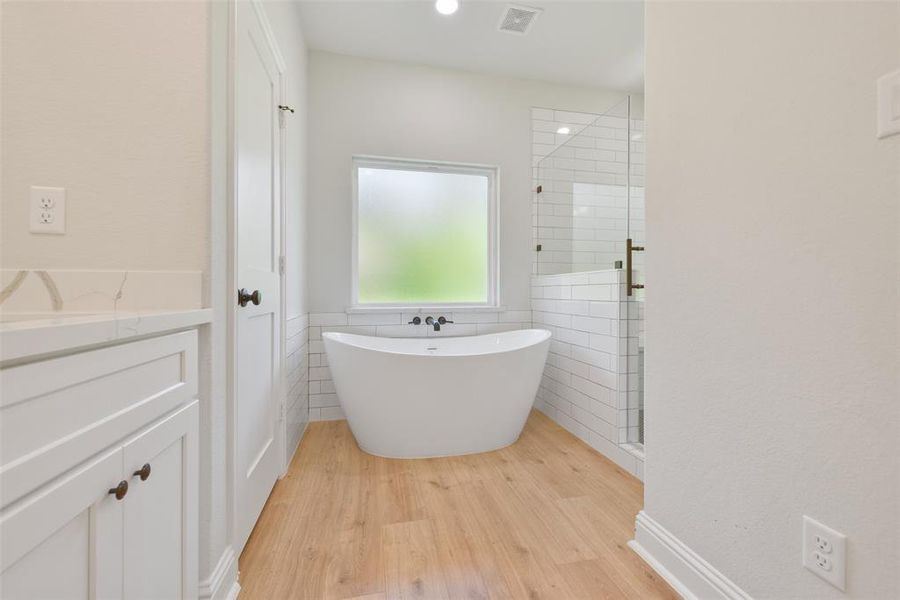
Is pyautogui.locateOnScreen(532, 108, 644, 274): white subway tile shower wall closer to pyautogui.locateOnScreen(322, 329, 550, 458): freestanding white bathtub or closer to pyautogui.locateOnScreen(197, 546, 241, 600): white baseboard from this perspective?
pyautogui.locateOnScreen(322, 329, 550, 458): freestanding white bathtub

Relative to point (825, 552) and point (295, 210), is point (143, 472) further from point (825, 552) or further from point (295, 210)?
point (295, 210)

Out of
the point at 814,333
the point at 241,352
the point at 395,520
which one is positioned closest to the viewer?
the point at 814,333

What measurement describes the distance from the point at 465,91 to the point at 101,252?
283 centimetres

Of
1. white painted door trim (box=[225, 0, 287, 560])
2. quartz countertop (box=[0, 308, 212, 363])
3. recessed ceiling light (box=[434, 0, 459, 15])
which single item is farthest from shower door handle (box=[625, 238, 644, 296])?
quartz countertop (box=[0, 308, 212, 363])

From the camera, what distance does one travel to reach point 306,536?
1466 mm

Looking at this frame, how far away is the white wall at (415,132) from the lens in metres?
2.83

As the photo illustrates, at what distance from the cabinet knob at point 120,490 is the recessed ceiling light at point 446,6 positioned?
9.10 ft

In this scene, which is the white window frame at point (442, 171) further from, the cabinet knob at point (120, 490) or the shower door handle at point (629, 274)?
the cabinet knob at point (120, 490)

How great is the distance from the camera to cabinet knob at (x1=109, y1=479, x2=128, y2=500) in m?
0.67

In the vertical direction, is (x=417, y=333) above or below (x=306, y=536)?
above

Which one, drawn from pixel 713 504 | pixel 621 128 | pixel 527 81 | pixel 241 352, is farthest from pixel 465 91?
pixel 713 504

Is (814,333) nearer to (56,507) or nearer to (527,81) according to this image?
(56,507)

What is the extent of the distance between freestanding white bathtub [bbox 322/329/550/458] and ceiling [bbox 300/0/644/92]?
211 cm

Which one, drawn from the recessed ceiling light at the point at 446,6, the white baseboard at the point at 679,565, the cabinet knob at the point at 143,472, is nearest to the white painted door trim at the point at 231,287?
the cabinet knob at the point at 143,472
